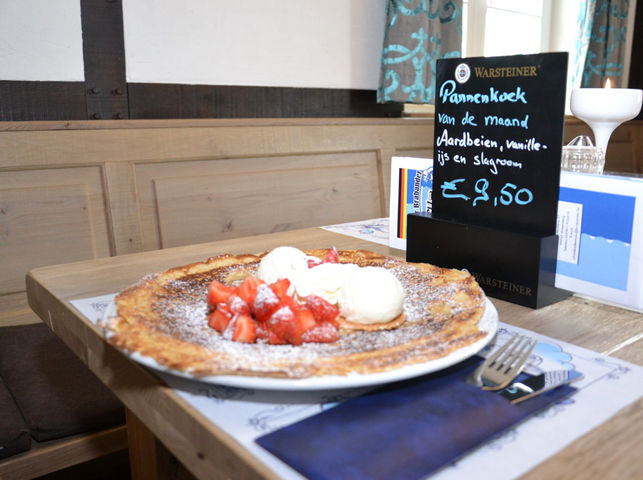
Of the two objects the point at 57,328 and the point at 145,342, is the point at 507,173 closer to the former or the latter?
the point at 145,342

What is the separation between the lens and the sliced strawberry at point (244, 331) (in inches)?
26.5

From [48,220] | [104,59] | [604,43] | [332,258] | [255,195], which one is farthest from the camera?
[604,43]

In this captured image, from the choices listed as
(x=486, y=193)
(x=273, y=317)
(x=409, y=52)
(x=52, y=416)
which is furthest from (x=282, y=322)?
(x=409, y=52)

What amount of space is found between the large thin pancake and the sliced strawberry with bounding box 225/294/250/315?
1.4 inches

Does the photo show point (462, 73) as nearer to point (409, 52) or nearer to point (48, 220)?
point (48, 220)

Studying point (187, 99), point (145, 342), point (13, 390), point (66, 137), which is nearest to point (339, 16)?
point (187, 99)

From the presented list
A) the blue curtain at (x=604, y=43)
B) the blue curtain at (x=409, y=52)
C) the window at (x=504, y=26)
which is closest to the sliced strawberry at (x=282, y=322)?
the blue curtain at (x=409, y=52)

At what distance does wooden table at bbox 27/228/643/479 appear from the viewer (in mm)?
529

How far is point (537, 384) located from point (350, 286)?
0.25 meters

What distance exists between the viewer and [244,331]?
67 cm

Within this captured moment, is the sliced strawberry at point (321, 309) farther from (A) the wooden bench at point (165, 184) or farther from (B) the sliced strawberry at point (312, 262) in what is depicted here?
(A) the wooden bench at point (165, 184)

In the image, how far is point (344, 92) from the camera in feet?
9.52

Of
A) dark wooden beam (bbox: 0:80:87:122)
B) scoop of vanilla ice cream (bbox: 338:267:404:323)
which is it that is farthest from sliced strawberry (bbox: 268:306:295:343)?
dark wooden beam (bbox: 0:80:87:122)

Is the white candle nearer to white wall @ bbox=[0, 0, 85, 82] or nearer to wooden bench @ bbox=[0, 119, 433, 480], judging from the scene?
wooden bench @ bbox=[0, 119, 433, 480]
